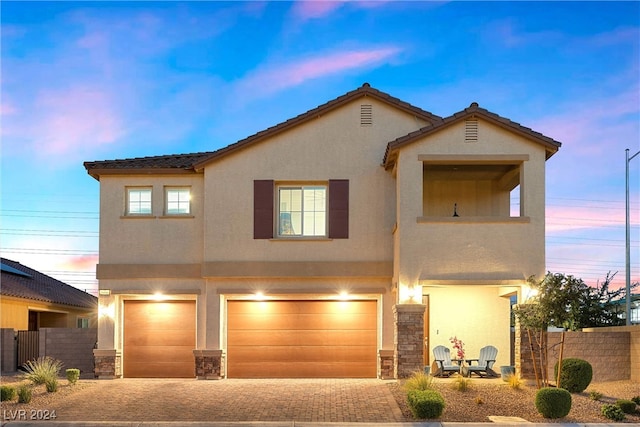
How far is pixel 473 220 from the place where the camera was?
18.5 metres

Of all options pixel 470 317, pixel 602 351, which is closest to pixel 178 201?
pixel 470 317

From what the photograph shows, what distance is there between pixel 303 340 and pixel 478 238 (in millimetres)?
6173

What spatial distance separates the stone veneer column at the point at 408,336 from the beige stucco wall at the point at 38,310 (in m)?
15.7

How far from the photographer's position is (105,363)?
20.9m

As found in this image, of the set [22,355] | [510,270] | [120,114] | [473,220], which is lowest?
[22,355]

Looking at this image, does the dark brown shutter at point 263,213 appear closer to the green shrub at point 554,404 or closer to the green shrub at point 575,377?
the green shrub at point 575,377

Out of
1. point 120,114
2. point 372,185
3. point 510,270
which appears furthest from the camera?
point 120,114

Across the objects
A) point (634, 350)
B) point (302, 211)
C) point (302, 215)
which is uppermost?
point (302, 211)

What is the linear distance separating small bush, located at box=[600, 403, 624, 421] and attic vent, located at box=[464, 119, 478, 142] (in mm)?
7799

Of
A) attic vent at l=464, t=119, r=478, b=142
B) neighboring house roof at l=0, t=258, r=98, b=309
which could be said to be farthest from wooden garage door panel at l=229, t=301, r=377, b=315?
neighboring house roof at l=0, t=258, r=98, b=309

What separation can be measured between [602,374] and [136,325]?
13.7m

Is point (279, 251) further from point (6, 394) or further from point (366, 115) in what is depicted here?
point (6, 394)

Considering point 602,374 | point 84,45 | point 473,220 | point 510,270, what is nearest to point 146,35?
point 84,45

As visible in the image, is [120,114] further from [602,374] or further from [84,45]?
[602,374]
